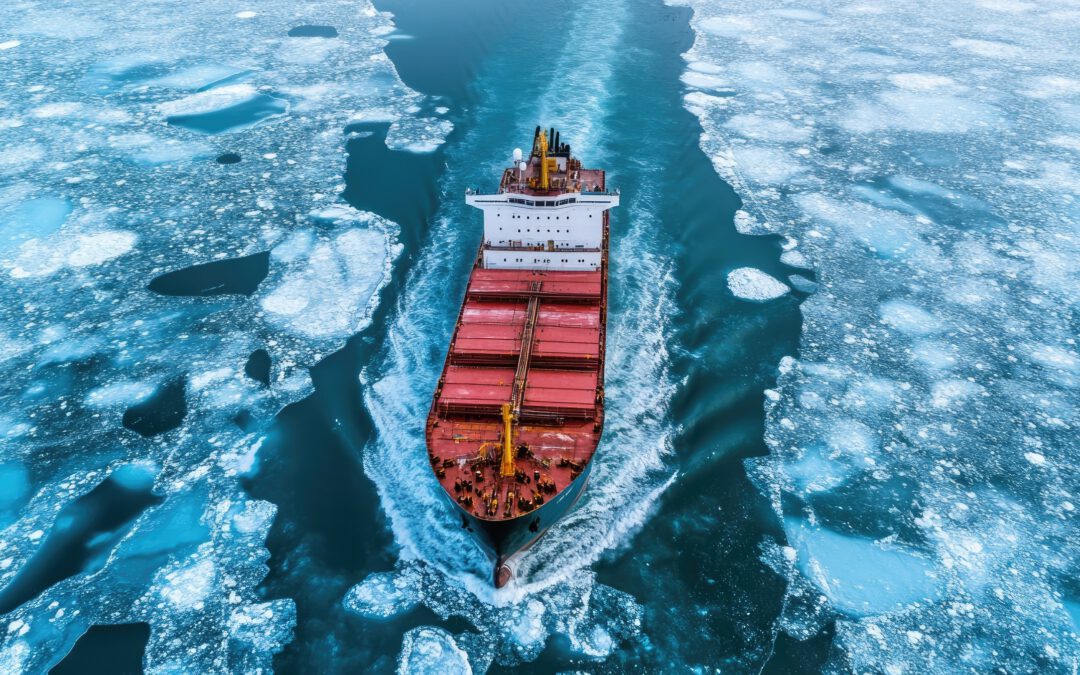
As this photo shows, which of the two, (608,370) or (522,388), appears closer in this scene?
(522,388)

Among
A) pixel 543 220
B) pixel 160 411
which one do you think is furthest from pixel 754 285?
pixel 160 411

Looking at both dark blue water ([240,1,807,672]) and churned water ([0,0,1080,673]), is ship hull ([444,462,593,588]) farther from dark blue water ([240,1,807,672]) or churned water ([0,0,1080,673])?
dark blue water ([240,1,807,672])

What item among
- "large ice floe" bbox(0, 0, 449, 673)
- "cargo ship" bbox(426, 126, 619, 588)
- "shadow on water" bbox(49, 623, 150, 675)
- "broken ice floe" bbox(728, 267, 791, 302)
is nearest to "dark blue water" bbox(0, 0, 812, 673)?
"shadow on water" bbox(49, 623, 150, 675)

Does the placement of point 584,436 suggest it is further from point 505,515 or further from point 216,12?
point 216,12

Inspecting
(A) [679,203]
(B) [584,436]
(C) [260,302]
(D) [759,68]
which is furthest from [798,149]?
(C) [260,302]

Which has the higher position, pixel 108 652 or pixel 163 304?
pixel 163 304

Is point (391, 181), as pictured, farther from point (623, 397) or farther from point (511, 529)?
point (511, 529)

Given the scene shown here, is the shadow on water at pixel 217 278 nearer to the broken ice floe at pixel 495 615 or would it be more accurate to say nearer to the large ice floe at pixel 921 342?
the broken ice floe at pixel 495 615
